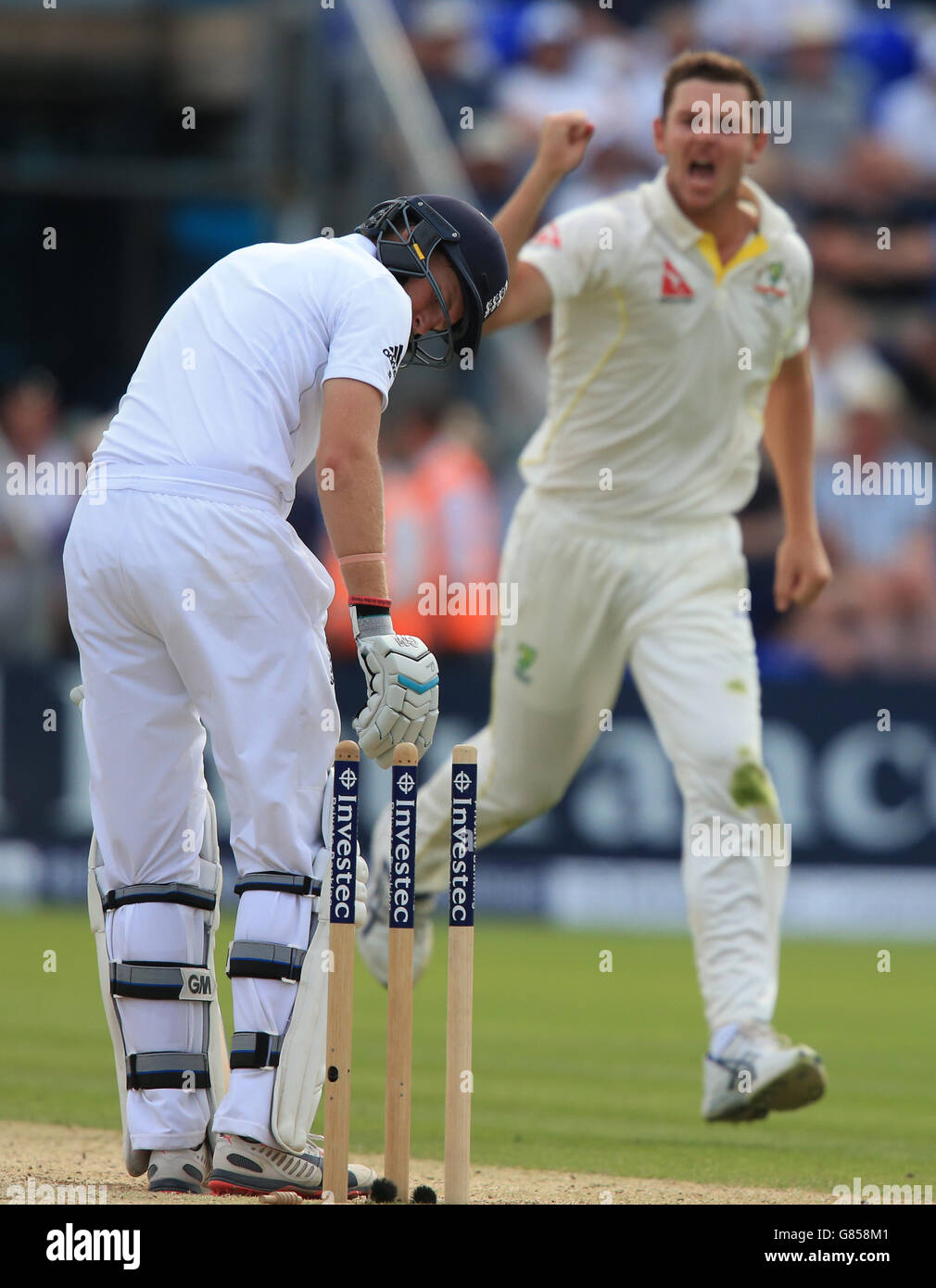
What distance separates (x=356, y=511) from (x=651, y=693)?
2318mm

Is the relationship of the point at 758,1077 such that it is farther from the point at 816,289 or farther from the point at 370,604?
the point at 816,289

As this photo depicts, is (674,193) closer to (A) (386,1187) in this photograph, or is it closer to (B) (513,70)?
(A) (386,1187)

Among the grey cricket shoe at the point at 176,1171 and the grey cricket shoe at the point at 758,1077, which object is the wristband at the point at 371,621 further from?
the grey cricket shoe at the point at 758,1077

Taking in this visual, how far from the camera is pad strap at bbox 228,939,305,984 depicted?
4.38 metres

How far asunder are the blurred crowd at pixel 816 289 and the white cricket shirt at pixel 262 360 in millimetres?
7564

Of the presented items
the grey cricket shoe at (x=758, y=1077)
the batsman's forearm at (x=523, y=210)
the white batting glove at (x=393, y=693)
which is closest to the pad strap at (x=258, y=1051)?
the white batting glove at (x=393, y=693)

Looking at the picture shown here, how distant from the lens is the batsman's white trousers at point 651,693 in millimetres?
6082

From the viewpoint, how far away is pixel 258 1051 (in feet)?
14.3

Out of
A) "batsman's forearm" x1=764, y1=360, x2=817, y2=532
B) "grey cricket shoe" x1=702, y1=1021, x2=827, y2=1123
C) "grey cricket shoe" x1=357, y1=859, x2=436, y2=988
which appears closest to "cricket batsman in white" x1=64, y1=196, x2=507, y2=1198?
"grey cricket shoe" x1=702, y1=1021, x2=827, y2=1123

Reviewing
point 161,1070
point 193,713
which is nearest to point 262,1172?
point 161,1070

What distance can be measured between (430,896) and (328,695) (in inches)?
97.6

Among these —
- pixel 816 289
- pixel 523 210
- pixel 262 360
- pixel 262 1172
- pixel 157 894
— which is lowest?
pixel 262 1172

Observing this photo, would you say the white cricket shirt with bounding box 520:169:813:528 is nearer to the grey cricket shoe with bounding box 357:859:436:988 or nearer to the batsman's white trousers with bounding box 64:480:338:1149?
the grey cricket shoe with bounding box 357:859:436:988

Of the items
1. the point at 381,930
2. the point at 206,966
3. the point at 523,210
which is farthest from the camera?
the point at 381,930
